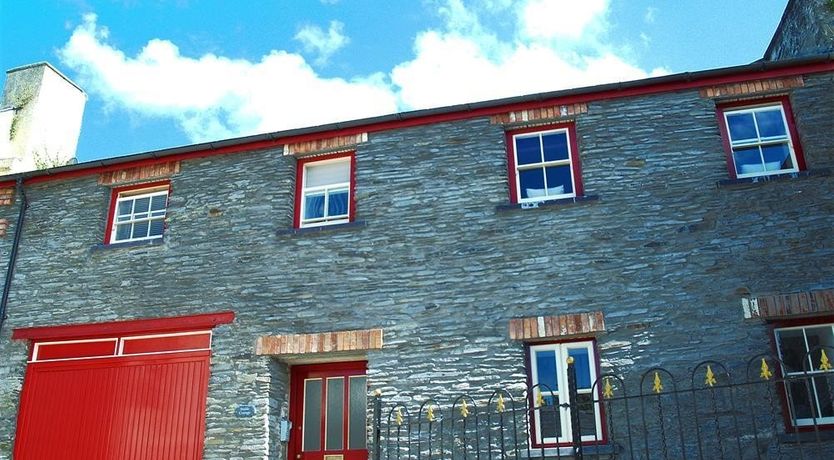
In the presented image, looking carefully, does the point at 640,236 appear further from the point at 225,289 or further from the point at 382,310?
the point at 225,289

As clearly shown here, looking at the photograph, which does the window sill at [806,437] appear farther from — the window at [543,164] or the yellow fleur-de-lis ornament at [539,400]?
the window at [543,164]

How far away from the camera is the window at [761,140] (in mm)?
10242

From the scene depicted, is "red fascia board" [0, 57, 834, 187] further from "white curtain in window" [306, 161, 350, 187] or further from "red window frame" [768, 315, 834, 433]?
"red window frame" [768, 315, 834, 433]

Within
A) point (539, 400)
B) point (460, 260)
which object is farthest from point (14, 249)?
point (539, 400)

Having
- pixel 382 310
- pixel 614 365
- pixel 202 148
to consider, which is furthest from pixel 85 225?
pixel 614 365

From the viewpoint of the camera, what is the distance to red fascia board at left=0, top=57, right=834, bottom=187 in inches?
413

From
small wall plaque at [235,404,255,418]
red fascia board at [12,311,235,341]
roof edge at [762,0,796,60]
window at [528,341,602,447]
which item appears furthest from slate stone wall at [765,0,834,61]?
red fascia board at [12,311,235,341]

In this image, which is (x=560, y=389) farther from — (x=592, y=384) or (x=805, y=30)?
(x=805, y=30)

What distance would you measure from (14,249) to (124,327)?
2.61 metres

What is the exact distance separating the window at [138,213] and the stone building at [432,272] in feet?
0.22

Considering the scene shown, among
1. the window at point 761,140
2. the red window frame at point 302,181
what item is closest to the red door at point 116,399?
the red window frame at point 302,181

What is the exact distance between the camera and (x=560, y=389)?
30.9ft

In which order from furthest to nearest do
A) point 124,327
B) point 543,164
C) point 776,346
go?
1. point 124,327
2. point 543,164
3. point 776,346

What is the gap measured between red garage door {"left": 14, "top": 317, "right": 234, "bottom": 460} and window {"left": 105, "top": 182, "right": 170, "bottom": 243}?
5.48 ft
